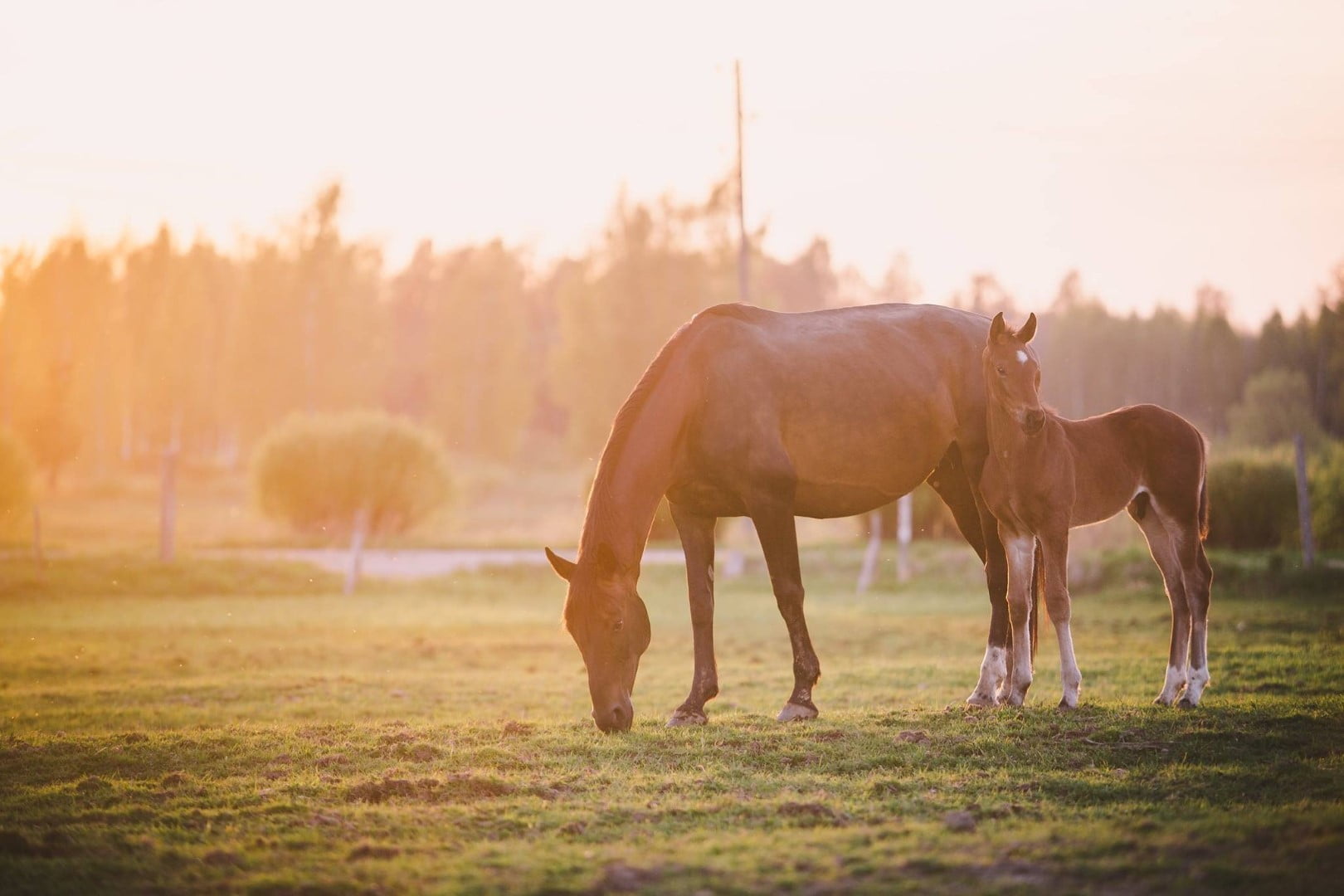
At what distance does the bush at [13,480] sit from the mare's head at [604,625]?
72.6 ft

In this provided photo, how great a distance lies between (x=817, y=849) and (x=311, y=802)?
256 centimetres

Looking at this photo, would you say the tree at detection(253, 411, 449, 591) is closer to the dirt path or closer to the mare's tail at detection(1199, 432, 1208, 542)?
the dirt path

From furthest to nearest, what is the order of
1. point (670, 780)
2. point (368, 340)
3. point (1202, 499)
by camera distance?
point (368, 340)
point (1202, 499)
point (670, 780)

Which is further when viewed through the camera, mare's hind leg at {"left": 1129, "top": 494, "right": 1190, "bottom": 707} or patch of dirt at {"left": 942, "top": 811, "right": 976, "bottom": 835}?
mare's hind leg at {"left": 1129, "top": 494, "right": 1190, "bottom": 707}

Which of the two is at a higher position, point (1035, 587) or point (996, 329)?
point (996, 329)

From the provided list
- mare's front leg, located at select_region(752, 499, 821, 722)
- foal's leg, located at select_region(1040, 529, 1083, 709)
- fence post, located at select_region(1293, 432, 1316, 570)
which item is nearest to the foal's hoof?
mare's front leg, located at select_region(752, 499, 821, 722)

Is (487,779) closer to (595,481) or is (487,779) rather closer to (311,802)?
(311,802)

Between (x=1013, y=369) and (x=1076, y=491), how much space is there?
1.05 m

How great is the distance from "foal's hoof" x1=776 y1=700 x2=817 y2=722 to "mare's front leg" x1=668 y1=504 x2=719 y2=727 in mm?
481

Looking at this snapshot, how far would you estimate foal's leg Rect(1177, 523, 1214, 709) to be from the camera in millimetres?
8016

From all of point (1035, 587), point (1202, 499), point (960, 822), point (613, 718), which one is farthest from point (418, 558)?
point (960, 822)

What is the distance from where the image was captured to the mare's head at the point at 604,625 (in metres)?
7.47

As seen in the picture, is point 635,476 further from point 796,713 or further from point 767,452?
point 796,713

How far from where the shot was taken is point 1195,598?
8172 millimetres
